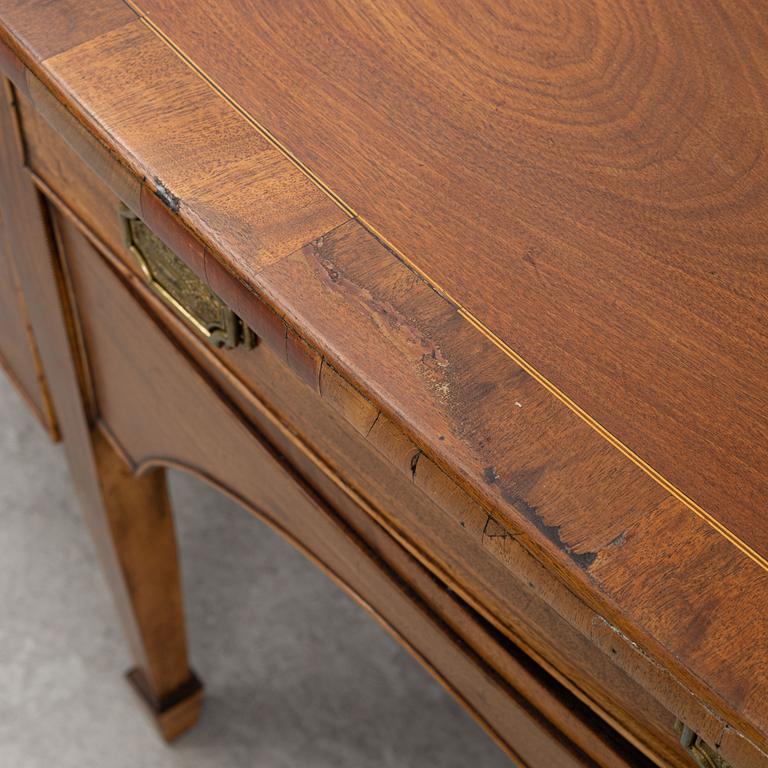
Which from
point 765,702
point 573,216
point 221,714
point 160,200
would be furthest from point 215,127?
point 221,714

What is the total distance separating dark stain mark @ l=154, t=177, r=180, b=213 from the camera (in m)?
0.44

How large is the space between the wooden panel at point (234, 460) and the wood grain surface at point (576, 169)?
0.16 metres

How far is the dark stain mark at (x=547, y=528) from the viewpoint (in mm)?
364

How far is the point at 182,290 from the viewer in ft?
1.74

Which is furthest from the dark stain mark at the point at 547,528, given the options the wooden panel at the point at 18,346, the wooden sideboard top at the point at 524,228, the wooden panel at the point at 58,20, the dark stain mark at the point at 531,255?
the wooden panel at the point at 18,346

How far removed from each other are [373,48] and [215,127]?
9cm

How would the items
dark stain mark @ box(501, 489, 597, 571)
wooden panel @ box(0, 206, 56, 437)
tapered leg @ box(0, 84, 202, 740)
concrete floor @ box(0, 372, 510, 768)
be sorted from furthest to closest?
concrete floor @ box(0, 372, 510, 768)
wooden panel @ box(0, 206, 56, 437)
tapered leg @ box(0, 84, 202, 740)
dark stain mark @ box(501, 489, 597, 571)

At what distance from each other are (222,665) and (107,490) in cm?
41

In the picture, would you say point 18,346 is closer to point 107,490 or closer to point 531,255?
point 107,490

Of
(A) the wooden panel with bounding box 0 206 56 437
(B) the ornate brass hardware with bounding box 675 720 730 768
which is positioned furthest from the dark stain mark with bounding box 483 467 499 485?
(A) the wooden panel with bounding box 0 206 56 437

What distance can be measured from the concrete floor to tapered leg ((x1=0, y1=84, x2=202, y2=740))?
54 millimetres

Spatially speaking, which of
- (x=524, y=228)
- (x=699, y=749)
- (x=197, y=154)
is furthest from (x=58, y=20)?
(x=699, y=749)

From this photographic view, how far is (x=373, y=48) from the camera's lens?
1.64ft

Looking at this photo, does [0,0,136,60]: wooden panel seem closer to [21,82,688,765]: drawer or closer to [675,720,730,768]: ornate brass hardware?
[21,82,688,765]: drawer
